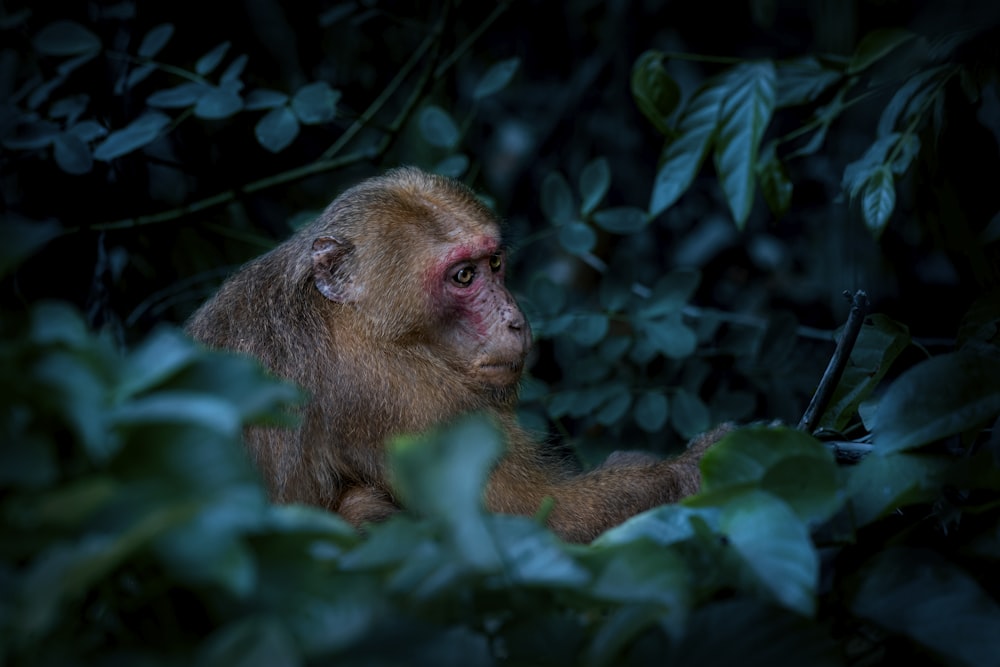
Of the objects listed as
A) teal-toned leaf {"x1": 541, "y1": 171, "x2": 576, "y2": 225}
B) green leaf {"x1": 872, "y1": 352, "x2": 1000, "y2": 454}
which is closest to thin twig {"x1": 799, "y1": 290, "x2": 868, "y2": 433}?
green leaf {"x1": 872, "y1": 352, "x2": 1000, "y2": 454}

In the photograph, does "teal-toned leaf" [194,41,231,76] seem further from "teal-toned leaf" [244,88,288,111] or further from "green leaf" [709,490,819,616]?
"green leaf" [709,490,819,616]

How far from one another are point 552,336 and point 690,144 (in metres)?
1.17

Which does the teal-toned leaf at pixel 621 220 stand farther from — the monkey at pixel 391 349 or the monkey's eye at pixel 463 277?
the monkey's eye at pixel 463 277

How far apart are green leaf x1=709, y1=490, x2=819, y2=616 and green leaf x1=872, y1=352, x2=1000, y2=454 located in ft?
1.04

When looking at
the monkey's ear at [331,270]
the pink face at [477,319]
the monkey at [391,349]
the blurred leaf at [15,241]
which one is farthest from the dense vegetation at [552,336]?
the monkey's ear at [331,270]

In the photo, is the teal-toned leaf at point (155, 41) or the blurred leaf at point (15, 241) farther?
the teal-toned leaf at point (155, 41)

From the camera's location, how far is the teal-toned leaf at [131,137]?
3.74 meters

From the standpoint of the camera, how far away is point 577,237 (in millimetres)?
4137

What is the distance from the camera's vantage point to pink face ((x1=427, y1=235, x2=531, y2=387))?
311 cm

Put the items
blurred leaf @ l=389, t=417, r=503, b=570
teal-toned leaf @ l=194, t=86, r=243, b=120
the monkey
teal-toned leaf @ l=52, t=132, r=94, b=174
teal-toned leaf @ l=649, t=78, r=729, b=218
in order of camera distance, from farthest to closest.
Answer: teal-toned leaf @ l=194, t=86, r=243, b=120
teal-toned leaf @ l=52, t=132, r=94, b=174
teal-toned leaf @ l=649, t=78, r=729, b=218
the monkey
blurred leaf @ l=389, t=417, r=503, b=570

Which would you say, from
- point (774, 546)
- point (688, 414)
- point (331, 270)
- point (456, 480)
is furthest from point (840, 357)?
point (688, 414)

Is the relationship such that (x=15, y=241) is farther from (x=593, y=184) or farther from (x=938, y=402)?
(x=593, y=184)

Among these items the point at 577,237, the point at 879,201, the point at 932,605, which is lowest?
the point at 577,237

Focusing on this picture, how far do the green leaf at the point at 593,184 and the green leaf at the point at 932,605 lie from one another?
267cm
